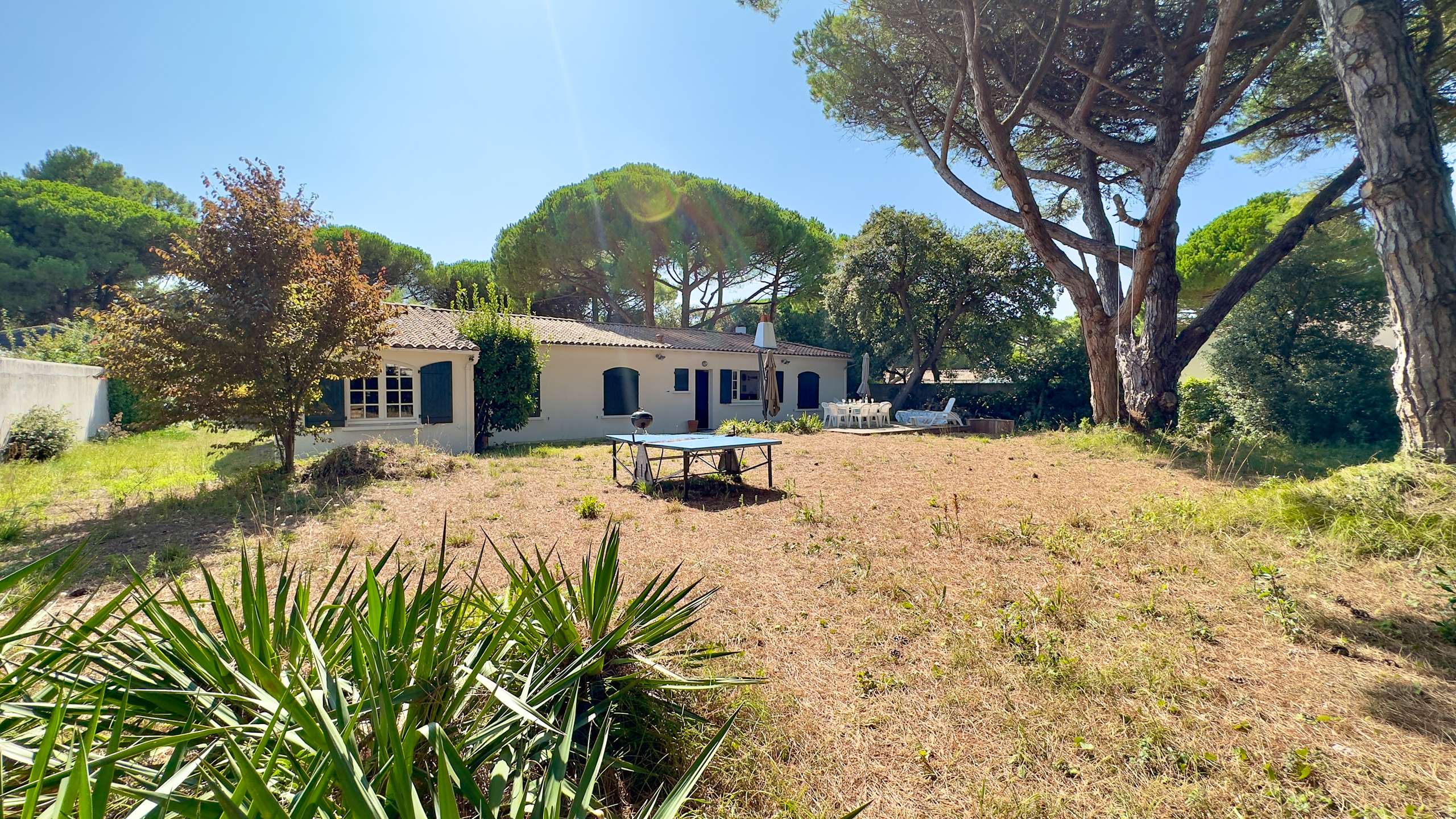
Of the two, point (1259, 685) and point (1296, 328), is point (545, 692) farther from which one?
point (1296, 328)

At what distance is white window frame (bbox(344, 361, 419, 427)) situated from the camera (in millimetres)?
10273

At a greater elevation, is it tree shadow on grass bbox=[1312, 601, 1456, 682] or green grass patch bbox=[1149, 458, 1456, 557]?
green grass patch bbox=[1149, 458, 1456, 557]

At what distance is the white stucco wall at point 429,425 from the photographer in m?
10.2

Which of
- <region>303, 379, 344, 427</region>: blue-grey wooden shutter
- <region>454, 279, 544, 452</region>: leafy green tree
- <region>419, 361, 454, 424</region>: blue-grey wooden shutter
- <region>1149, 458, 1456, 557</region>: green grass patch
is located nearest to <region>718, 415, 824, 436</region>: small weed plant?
<region>454, 279, 544, 452</region>: leafy green tree

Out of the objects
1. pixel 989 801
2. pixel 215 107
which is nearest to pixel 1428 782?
pixel 989 801

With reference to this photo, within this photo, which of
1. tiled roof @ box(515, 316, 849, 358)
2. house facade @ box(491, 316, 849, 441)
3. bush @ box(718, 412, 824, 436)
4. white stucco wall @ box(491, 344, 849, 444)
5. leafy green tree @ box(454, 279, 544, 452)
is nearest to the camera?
leafy green tree @ box(454, 279, 544, 452)

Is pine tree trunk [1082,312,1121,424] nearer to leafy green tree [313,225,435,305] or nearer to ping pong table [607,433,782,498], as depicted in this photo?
ping pong table [607,433,782,498]

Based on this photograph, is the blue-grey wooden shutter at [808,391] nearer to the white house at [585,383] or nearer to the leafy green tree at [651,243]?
the white house at [585,383]

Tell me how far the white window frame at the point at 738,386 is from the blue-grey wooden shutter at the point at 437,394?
9.18 m

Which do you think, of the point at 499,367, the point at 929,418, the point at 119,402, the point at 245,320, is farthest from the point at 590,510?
the point at 119,402

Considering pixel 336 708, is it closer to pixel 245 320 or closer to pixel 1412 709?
pixel 1412 709

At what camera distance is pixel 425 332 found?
39.2 feet

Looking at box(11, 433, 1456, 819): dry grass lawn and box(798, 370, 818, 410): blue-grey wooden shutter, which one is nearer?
box(11, 433, 1456, 819): dry grass lawn

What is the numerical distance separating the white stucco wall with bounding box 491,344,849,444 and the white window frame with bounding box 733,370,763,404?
101 mm
